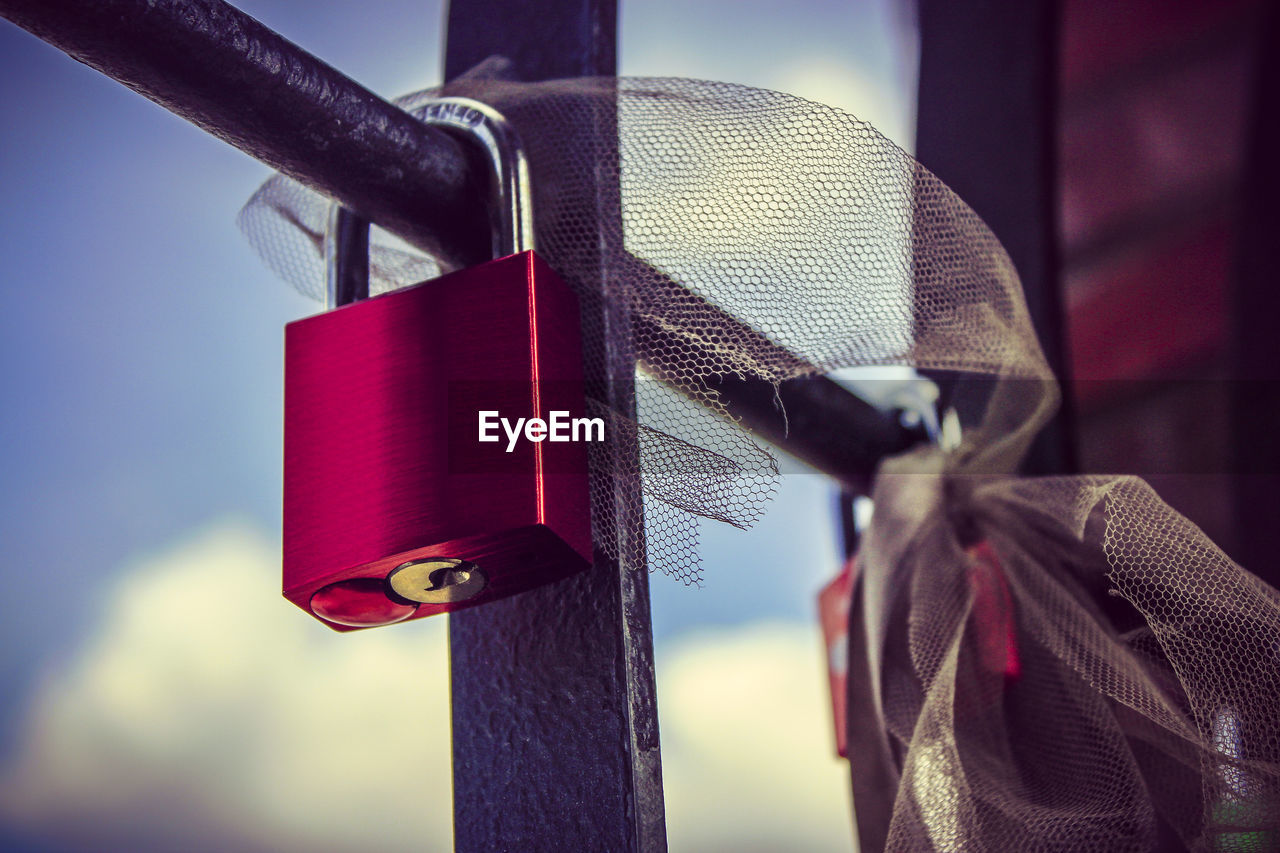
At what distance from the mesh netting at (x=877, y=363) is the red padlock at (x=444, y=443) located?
31 millimetres

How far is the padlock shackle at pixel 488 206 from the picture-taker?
0.36 metres

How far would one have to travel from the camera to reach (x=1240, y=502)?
32.7 inches

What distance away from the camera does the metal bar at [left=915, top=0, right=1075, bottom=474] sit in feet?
2.40

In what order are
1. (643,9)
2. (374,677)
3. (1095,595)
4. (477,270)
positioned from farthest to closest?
(643,9), (374,677), (1095,595), (477,270)

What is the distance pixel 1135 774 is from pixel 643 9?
74 centimetres

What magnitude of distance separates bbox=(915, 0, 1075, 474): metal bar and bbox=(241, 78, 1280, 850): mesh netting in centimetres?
25

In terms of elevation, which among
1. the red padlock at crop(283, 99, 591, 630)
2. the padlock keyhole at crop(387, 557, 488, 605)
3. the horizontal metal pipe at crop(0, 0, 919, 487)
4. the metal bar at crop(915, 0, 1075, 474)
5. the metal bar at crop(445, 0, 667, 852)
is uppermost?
the metal bar at crop(915, 0, 1075, 474)

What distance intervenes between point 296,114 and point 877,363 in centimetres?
26

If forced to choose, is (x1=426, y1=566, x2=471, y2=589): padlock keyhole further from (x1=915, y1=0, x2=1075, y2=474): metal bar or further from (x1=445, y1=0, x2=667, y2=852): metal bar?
(x1=915, y1=0, x2=1075, y2=474): metal bar

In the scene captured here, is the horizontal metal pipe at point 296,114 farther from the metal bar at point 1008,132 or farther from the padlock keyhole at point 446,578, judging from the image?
the metal bar at point 1008,132

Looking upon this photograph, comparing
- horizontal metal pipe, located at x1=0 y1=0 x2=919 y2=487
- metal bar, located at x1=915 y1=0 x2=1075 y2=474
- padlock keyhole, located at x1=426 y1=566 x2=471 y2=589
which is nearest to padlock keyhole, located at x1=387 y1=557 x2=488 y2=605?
padlock keyhole, located at x1=426 y1=566 x2=471 y2=589

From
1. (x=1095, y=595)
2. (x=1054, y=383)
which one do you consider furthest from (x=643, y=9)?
(x=1095, y=595)

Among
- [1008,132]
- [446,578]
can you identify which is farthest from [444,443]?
[1008,132]

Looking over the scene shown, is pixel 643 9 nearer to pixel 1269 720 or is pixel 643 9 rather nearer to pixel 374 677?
pixel 374 677
